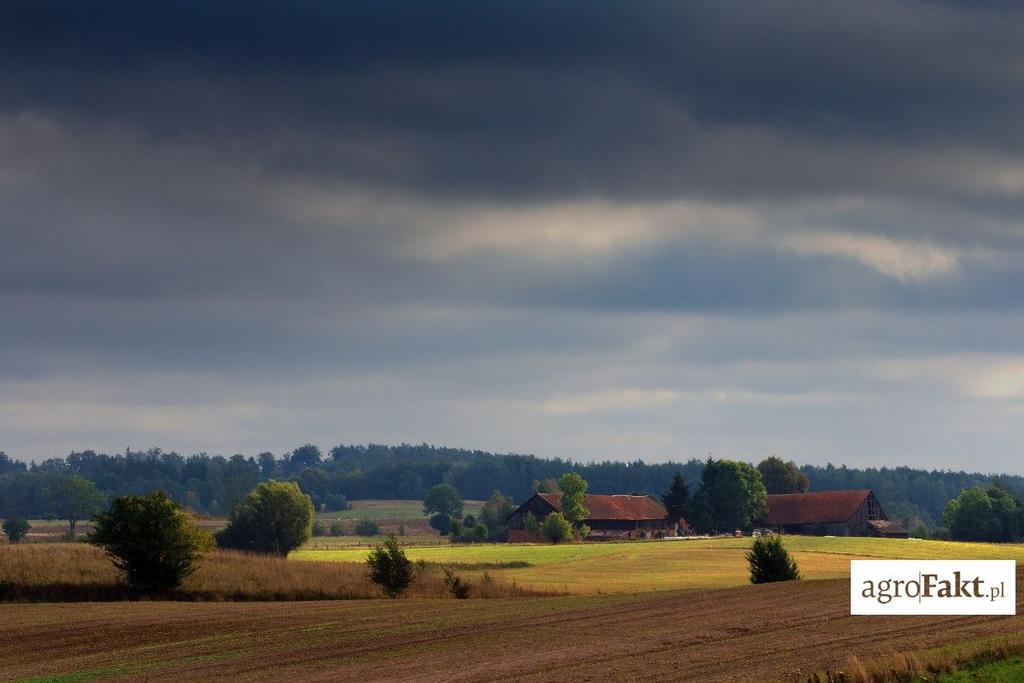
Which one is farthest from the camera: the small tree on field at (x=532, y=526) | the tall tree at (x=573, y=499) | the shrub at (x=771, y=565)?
the tall tree at (x=573, y=499)

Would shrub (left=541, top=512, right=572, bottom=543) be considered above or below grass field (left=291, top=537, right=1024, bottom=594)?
above

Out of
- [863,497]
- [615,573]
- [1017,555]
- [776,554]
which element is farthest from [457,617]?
[863,497]

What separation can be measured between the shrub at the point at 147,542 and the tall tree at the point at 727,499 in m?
126

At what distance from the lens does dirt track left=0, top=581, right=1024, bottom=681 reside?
37750 millimetres

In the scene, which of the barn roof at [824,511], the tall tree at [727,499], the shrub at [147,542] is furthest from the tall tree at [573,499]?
the shrub at [147,542]

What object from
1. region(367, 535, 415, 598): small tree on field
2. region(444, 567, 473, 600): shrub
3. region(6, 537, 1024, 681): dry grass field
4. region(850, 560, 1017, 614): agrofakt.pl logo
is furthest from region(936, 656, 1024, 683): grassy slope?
region(367, 535, 415, 598): small tree on field

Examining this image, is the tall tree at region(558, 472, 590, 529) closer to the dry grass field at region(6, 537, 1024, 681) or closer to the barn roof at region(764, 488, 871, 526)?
the barn roof at region(764, 488, 871, 526)

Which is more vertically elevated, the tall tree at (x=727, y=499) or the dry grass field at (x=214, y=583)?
the tall tree at (x=727, y=499)

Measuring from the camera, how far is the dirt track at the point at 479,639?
37.8 metres

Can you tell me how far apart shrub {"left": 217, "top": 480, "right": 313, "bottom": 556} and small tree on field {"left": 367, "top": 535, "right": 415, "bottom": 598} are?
69.6m

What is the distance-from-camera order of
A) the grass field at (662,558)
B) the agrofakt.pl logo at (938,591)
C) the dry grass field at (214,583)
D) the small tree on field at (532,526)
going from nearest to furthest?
the agrofakt.pl logo at (938,591) → the dry grass field at (214,583) → the grass field at (662,558) → the small tree on field at (532,526)

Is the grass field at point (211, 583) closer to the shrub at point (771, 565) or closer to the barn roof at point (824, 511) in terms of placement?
the shrub at point (771, 565)

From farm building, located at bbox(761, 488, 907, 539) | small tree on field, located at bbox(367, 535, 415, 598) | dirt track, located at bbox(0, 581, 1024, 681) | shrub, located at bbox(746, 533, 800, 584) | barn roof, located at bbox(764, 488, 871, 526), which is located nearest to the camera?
dirt track, located at bbox(0, 581, 1024, 681)

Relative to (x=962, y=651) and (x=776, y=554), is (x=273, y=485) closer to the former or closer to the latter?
(x=776, y=554)
